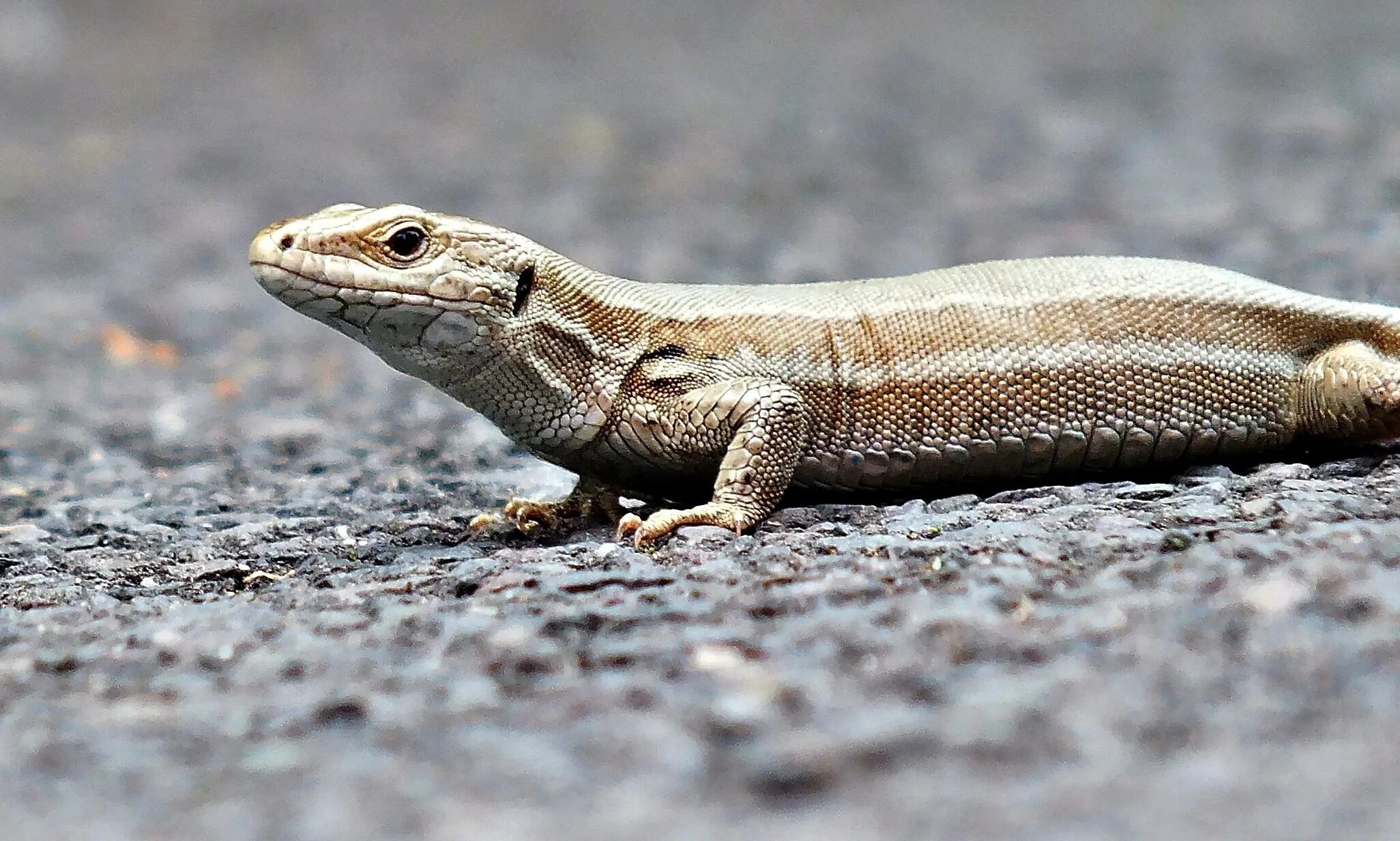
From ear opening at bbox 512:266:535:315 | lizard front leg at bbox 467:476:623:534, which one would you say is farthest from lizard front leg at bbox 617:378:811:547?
ear opening at bbox 512:266:535:315

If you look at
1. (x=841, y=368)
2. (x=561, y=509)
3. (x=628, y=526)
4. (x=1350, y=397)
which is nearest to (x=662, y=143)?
(x=561, y=509)

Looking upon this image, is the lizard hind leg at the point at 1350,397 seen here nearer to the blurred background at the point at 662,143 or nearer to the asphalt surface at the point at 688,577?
the asphalt surface at the point at 688,577

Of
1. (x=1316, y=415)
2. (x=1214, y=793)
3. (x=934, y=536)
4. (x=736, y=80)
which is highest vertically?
(x=736, y=80)

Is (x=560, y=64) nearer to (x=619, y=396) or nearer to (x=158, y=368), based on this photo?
(x=158, y=368)

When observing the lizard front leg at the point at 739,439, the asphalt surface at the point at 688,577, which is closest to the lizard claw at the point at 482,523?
the asphalt surface at the point at 688,577

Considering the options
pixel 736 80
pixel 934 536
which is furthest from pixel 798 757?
pixel 736 80

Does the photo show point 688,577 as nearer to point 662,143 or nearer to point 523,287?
point 523,287

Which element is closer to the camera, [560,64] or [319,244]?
[319,244]
